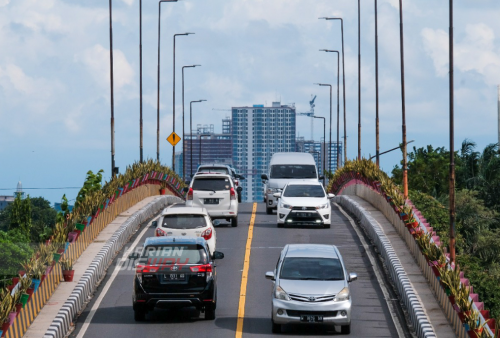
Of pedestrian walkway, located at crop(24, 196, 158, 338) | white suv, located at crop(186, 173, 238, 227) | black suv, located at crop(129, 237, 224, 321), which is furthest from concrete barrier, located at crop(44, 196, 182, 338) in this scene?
white suv, located at crop(186, 173, 238, 227)

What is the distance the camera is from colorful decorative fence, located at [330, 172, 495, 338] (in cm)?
1761

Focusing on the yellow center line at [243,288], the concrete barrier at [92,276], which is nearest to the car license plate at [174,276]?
the yellow center line at [243,288]

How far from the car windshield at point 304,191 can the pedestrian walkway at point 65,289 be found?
6065 millimetres

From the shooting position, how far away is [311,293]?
18.3m

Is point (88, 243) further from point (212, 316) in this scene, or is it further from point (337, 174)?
point (337, 174)

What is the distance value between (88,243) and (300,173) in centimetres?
1596

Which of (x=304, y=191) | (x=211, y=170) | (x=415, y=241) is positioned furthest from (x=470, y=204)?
(x=415, y=241)

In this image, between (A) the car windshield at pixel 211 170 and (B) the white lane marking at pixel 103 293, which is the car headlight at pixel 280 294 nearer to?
(B) the white lane marking at pixel 103 293

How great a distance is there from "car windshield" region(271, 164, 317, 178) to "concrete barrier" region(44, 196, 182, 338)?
6.56 metres

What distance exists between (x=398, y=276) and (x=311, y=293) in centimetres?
571

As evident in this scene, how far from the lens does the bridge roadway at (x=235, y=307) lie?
1903cm

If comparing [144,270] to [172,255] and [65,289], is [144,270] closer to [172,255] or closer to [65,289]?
[172,255]

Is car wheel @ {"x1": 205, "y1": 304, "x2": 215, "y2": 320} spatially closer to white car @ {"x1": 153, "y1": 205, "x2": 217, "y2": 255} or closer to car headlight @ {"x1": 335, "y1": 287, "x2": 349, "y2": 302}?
car headlight @ {"x1": 335, "y1": 287, "x2": 349, "y2": 302}

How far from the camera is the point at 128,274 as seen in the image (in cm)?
2569
